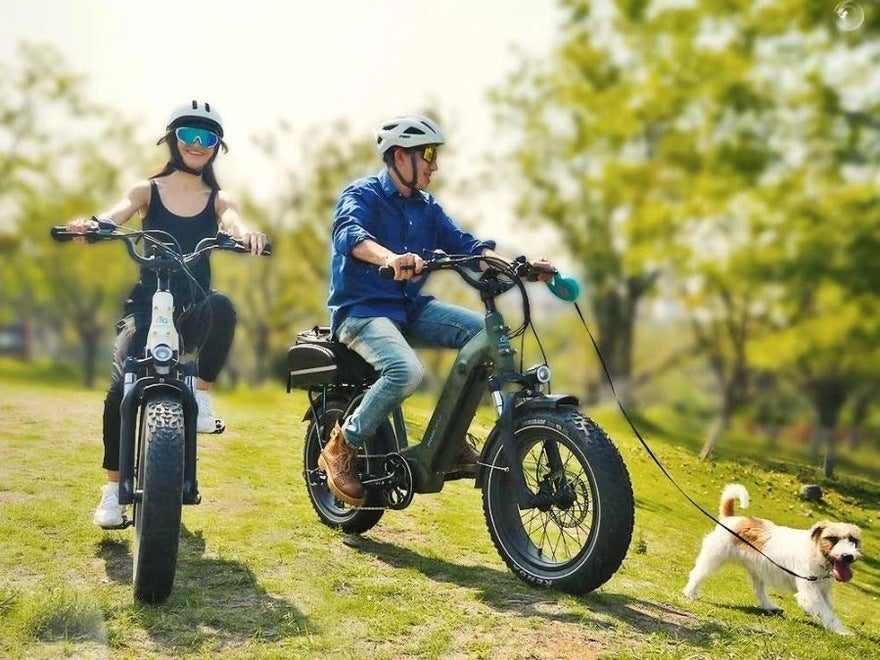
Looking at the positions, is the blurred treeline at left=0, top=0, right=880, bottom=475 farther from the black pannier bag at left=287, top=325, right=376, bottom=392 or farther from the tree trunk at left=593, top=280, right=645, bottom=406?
the black pannier bag at left=287, top=325, right=376, bottom=392

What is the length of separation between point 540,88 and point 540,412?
19300 mm

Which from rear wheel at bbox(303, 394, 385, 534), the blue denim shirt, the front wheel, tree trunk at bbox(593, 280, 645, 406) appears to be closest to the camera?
the front wheel

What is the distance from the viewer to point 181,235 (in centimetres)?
457

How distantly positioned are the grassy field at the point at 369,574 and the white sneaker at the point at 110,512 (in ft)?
0.46

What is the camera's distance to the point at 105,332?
1891 centimetres

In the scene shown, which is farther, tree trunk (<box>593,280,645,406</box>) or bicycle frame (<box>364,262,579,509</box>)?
tree trunk (<box>593,280,645,406</box>)

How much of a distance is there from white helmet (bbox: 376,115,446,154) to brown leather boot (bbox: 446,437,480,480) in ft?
4.27

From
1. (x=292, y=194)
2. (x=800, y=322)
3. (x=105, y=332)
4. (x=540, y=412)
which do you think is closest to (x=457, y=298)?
(x=292, y=194)

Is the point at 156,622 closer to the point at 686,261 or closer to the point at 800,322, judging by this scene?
the point at 800,322

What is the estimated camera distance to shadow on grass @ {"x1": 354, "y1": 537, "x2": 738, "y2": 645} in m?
3.50

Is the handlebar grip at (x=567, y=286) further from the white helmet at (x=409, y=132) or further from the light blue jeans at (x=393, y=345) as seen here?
the white helmet at (x=409, y=132)

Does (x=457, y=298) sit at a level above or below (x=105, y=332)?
→ above

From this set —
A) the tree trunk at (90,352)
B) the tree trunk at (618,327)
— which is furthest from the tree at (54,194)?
the tree trunk at (618,327)

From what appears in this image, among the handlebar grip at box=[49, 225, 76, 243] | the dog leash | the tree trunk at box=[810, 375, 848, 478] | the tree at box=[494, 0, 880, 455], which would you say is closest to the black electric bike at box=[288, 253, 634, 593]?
the dog leash
